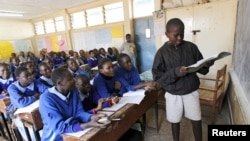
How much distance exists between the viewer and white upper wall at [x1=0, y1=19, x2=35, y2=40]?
21.8ft

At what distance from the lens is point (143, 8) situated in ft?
14.8

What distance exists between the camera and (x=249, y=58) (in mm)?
1244

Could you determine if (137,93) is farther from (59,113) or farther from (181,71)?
(59,113)

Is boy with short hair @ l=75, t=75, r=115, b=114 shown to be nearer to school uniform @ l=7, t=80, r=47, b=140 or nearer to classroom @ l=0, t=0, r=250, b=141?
classroom @ l=0, t=0, r=250, b=141

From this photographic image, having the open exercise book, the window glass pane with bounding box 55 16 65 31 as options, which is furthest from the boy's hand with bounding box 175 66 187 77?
the window glass pane with bounding box 55 16 65 31

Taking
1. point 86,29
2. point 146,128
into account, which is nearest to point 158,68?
point 146,128

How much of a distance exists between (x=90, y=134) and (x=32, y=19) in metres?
8.14

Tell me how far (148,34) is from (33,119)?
371 cm

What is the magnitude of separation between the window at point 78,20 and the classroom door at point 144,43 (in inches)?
85.8

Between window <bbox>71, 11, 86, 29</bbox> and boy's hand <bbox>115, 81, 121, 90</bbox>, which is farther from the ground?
window <bbox>71, 11, 86, 29</bbox>

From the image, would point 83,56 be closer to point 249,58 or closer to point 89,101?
point 89,101

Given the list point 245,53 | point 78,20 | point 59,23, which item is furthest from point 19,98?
point 59,23

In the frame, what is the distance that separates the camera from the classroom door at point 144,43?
177 inches

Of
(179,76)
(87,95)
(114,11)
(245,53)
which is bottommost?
Answer: (87,95)
